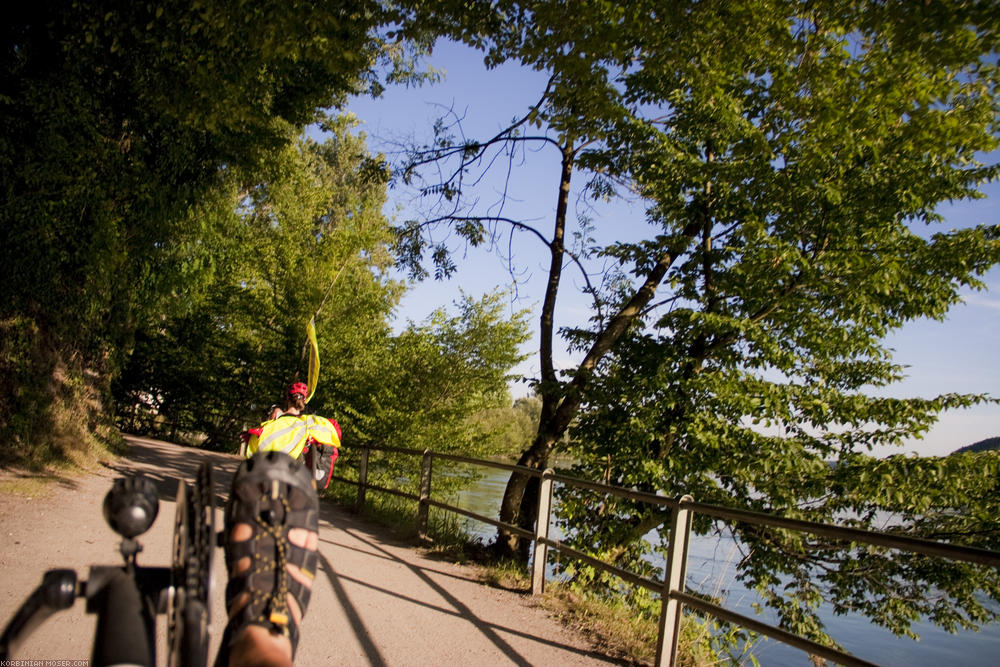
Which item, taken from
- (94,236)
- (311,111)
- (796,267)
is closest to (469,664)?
(796,267)

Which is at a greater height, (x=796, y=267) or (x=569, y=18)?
(x=569, y=18)

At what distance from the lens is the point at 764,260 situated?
8273mm

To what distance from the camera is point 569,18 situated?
688 centimetres

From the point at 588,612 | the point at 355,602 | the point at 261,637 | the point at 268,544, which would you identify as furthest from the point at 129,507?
the point at 588,612

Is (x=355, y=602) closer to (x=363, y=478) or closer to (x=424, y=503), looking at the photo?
(x=424, y=503)

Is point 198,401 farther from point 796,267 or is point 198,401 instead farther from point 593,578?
point 796,267

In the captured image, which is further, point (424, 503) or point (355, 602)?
point (424, 503)

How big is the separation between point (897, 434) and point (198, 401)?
22.0 metres

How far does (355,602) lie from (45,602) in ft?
13.8

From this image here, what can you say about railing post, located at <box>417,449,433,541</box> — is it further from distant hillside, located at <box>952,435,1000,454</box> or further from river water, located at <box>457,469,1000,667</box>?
distant hillside, located at <box>952,435,1000,454</box>

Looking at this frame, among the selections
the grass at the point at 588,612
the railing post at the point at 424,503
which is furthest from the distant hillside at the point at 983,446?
the railing post at the point at 424,503

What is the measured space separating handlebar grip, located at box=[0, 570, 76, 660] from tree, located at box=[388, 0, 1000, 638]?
6.20 metres

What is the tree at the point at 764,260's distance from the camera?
6.92 m

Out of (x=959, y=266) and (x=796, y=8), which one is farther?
(x=959, y=266)
